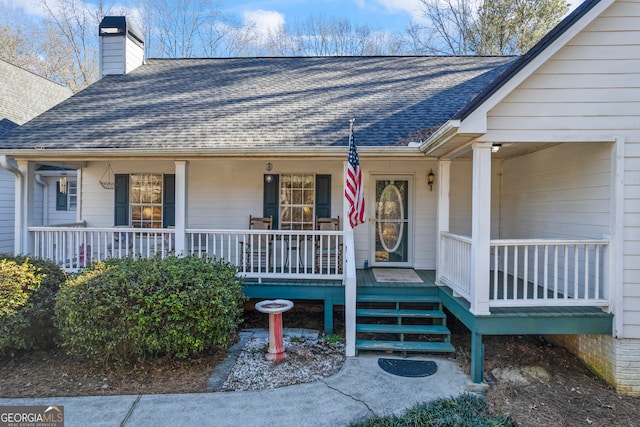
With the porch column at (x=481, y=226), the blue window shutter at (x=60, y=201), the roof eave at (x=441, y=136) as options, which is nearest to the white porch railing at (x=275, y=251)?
the roof eave at (x=441, y=136)

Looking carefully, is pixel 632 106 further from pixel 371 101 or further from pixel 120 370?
pixel 120 370

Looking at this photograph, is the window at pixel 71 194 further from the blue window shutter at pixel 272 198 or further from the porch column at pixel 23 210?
the blue window shutter at pixel 272 198

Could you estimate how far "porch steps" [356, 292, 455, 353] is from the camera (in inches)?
189

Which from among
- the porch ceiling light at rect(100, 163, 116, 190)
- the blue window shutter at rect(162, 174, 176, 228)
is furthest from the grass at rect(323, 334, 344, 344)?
the porch ceiling light at rect(100, 163, 116, 190)

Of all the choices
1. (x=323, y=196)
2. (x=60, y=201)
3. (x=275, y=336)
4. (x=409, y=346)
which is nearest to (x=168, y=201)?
(x=323, y=196)

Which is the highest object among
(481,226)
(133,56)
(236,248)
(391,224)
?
(133,56)

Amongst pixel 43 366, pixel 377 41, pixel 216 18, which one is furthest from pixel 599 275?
pixel 216 18

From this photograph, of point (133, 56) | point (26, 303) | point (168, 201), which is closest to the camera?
point (26, 303)

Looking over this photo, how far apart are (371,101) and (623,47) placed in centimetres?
418

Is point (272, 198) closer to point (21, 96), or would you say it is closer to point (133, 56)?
point (133, 56)

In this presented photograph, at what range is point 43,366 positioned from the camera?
438 cm

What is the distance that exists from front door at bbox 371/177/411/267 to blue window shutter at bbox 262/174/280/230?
198cm

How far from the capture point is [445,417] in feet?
10.9

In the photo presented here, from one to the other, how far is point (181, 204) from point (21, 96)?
8.52 m
